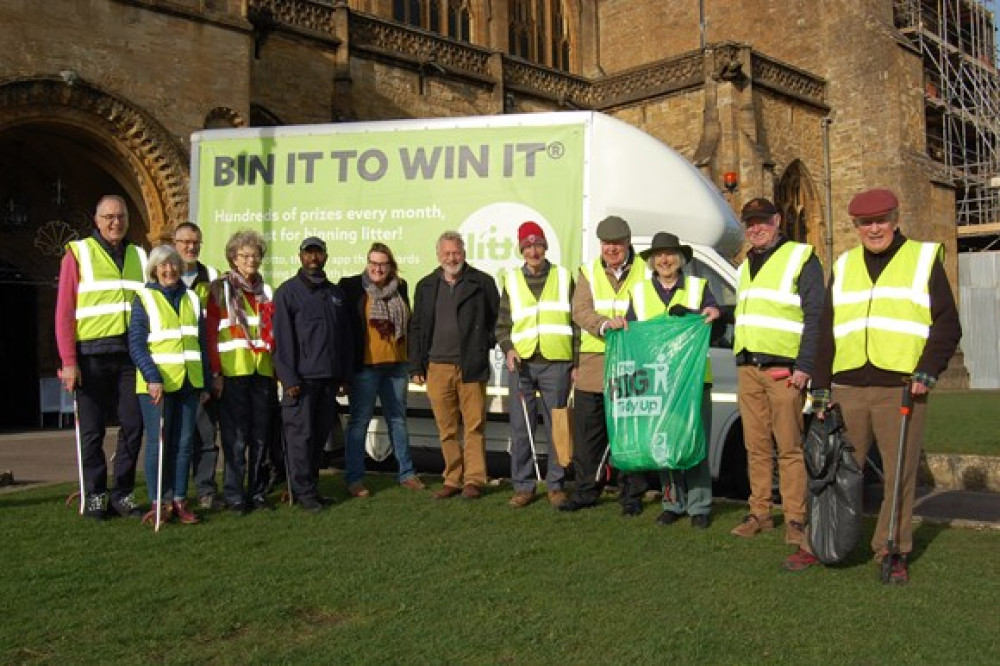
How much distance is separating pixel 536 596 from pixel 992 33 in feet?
114

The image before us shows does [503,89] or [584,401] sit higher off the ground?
[503,89]

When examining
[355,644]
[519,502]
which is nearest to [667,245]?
[519,502]

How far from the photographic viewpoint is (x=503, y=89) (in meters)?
22.3

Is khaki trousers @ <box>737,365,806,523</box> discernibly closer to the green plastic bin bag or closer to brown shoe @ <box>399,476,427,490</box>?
the green plastic bin bag

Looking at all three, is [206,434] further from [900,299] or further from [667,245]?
[900,299]

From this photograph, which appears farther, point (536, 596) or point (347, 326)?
point (347, 326)

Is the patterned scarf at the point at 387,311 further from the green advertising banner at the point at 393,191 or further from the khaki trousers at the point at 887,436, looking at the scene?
the khaki trousers at the point at 887,436

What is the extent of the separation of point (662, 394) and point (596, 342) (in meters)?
0.74

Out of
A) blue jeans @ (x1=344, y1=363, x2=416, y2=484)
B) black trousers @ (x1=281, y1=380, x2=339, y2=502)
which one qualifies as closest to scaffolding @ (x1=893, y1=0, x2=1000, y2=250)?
blue jeans @ (x1=344, y1=363, x2=416, y2=484)

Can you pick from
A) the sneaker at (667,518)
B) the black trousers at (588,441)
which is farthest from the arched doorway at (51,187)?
the sneaker at (667,518)

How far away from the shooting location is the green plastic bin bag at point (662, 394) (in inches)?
232

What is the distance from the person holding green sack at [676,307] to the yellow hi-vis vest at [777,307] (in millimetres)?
446

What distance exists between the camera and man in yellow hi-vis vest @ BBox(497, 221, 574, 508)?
6656 millimetres

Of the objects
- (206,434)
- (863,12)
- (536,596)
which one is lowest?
(536,596)
